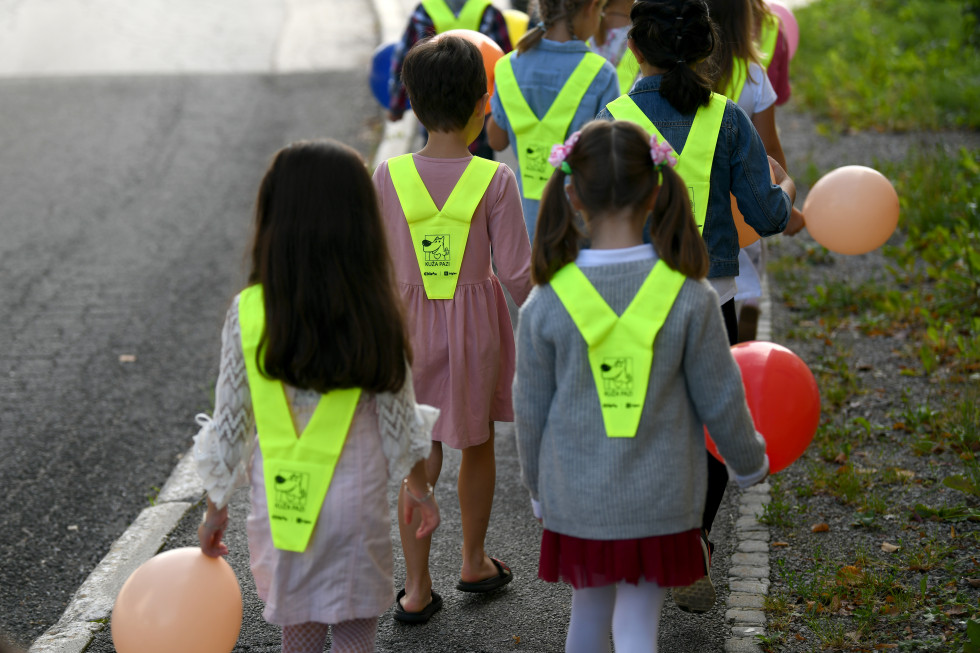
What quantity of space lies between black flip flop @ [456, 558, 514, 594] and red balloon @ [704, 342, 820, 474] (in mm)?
1113

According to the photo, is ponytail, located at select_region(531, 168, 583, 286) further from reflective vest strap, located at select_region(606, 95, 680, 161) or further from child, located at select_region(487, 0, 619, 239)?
child, located at select_region(487, 0, 619, 239)

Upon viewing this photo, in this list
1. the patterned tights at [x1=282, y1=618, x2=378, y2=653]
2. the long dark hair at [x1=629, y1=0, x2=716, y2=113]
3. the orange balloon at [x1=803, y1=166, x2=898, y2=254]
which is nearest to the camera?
the patterned tights at [x1=282, y1=618, x2=378, y2=653]

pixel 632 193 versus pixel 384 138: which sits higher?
pixel 632 193

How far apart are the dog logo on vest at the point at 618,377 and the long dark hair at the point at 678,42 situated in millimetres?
1181

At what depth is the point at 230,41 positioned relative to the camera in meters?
13.3

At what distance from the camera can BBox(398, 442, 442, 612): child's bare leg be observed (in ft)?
12.2

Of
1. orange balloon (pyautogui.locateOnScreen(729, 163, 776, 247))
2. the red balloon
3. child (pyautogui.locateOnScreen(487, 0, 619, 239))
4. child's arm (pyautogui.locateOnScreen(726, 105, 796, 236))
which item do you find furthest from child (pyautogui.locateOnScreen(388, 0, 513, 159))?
the red balloon

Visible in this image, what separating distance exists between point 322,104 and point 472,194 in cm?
764

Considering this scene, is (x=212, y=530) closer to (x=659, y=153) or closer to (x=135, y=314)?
(x=659, y=153)

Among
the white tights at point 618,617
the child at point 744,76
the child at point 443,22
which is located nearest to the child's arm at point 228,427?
the white tights at point 618,617

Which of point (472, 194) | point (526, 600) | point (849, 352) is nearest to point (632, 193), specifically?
point (472, 194)

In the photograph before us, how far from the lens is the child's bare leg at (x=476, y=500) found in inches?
150

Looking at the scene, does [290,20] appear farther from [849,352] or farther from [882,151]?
[849,352]

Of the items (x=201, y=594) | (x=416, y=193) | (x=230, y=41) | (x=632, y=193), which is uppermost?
(x=632, y=193)
